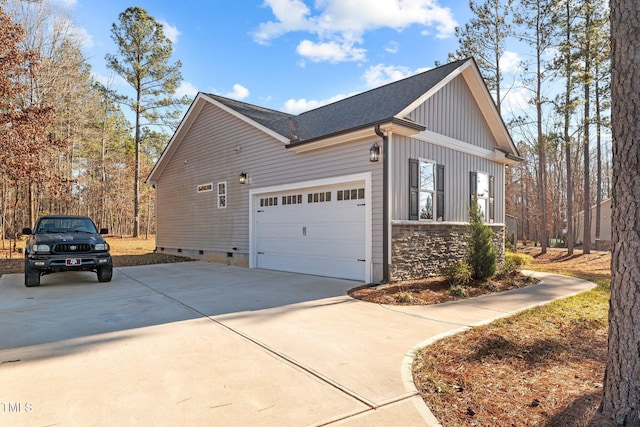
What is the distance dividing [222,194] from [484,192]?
27.5 ft

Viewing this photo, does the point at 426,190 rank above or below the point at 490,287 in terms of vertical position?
above

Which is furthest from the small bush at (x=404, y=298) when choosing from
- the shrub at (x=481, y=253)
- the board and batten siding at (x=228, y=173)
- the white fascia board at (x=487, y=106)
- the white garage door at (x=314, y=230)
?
the white fascia board at (x=487, y=106)

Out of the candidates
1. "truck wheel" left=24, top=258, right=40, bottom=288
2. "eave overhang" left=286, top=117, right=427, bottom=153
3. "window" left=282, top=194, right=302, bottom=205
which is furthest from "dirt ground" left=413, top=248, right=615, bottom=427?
"truck wheel" left=24, top=258, right=40, bottom=288

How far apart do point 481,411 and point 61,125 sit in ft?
79.2

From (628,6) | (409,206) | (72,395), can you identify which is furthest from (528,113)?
(72,395)

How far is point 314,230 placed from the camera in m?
9.19

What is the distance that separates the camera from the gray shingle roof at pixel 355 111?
8.48 m

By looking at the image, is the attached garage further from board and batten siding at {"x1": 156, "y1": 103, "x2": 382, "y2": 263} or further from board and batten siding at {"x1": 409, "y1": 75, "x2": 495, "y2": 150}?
board and batten siding at {"x1": 409, "y1": 75, "x2": 495, "y2": 150}

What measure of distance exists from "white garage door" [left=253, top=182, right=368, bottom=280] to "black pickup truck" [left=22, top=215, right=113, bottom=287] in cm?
412

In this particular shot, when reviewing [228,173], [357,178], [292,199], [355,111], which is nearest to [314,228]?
[292,199]

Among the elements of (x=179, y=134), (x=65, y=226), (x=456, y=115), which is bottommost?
(x=65, y=226)

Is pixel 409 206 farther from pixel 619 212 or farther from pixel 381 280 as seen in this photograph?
pixel 619 212

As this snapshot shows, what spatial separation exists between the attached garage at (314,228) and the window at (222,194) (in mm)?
1685

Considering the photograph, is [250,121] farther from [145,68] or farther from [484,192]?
[145,68]
